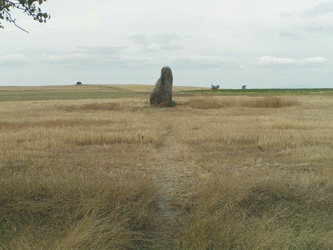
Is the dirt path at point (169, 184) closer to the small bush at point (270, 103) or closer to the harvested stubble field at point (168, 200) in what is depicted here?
the harvested stubble field at point (168, 200)

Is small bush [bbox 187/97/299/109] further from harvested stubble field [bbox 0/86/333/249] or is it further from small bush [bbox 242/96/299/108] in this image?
harvested stubble field [bbox 0/86/333/249]

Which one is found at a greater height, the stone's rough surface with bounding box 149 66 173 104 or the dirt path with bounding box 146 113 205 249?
the stone's rough surface with bounding box 149 66 173 104

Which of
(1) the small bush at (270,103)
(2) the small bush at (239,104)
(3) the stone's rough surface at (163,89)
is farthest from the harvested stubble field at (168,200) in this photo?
(1) the small bush at (270,103)

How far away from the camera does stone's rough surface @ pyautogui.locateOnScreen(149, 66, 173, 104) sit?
1035 inches

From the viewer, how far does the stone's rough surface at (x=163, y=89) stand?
86.2 feet

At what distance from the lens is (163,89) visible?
26.3 m

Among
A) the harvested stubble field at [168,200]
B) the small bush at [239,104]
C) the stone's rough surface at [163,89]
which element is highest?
the stone's rough surface at [163,89]

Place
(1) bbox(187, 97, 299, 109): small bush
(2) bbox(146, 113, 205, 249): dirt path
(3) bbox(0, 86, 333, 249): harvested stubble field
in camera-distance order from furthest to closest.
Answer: (1) bbox(187, 97, 299, 109): small bush, (2) bbox(146, 113, 205, 249): dirt path, (3) bbox(0, 86, 333, 249): harvested stubble field

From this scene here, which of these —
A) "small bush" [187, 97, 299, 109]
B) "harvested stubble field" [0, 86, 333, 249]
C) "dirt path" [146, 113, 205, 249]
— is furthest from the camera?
"small bush" [187, 97, 299, 109]

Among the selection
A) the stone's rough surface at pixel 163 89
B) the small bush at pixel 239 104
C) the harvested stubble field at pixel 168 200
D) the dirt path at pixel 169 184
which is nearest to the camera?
the harvested stubble field at pixel 168 200

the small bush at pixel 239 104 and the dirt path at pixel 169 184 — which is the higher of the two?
the small bush at pixel 239 104

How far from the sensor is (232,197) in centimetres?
575

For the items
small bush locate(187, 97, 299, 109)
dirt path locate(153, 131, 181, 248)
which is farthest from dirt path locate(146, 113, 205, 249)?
small bush locate(187, 97, 299, 109)

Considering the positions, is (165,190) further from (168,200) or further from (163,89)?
(163,89)
